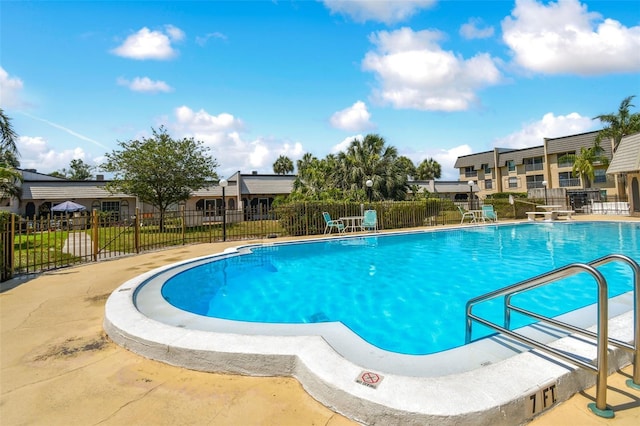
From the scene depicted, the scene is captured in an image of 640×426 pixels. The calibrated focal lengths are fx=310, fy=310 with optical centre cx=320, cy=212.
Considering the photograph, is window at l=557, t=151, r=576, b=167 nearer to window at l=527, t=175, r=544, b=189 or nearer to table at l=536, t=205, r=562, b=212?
window at l=527, t=175, r=544, b=189

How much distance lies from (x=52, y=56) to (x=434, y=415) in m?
12.6

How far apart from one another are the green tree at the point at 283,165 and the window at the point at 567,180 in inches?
1547

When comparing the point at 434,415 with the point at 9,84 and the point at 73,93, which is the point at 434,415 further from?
the point at 9,84

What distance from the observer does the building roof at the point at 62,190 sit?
28.4 m

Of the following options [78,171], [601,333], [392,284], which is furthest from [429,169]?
[78,171]

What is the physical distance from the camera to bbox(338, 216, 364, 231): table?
15.5 m

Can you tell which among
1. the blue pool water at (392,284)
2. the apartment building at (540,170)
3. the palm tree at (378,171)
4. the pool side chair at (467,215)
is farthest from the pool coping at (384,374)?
Answer: the apartment building at (540,170)

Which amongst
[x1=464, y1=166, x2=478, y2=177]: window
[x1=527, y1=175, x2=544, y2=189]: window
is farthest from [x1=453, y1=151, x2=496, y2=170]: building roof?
[x1=527, y1=175, x2=544, y2=189]: window

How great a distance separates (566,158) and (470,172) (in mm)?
14869

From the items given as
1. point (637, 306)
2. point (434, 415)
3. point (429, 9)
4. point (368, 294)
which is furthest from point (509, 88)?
point (434, 415)

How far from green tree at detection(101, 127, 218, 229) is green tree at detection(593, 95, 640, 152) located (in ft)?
121

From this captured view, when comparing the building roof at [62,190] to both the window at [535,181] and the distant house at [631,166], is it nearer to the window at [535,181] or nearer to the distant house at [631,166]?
the distant house at [631,166]

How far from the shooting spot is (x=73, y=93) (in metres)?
9.91

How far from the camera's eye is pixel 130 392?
2.54 m
